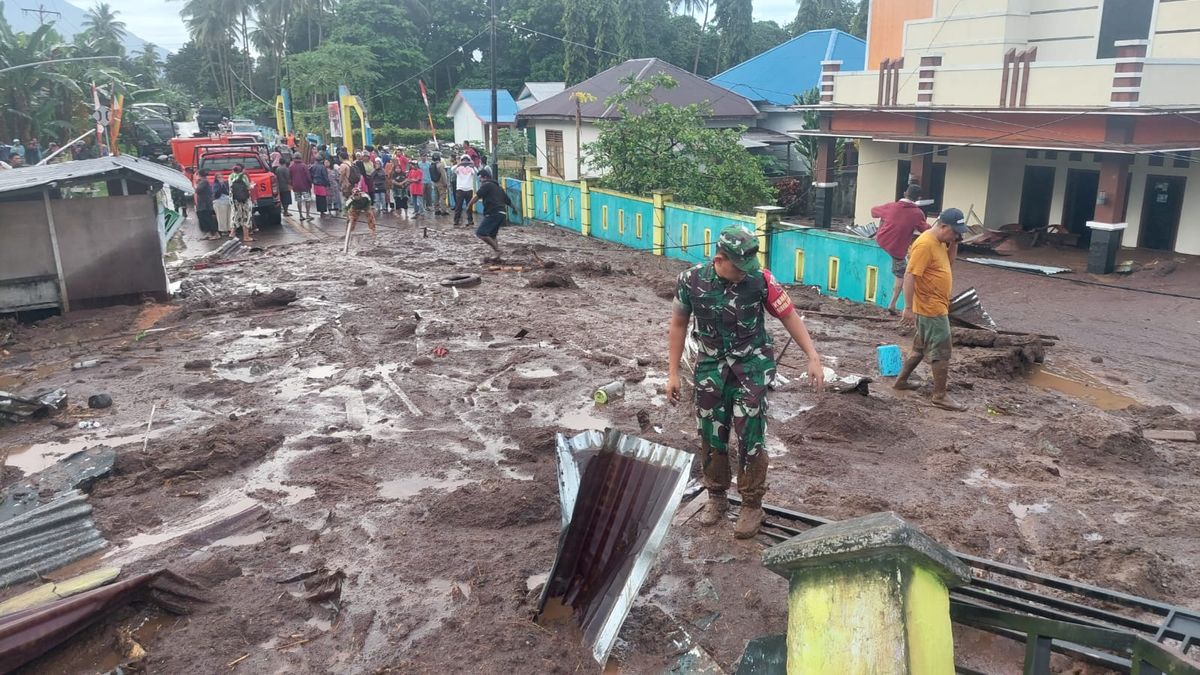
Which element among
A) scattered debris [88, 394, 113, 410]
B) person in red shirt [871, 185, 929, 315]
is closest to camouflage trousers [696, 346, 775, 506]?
scattered debris [88, 394, 113, 410]

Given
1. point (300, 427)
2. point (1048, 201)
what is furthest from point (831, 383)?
point (1048, 201)

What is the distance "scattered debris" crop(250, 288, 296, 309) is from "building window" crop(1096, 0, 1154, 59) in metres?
16.4

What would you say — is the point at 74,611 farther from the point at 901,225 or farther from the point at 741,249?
the point at 901,225

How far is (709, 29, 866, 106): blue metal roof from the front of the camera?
3366cm

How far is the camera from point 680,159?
17469 mm

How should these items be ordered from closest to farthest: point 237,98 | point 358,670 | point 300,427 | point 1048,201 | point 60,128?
point 358,670 < point 300,427 < point 1048,201 < point 60,128 < point 237,98

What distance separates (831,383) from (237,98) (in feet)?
223

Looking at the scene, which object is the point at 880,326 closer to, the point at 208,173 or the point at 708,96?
the point at 208,173

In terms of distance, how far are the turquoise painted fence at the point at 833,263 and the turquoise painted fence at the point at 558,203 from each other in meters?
6.85

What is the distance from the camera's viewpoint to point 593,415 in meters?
7.18

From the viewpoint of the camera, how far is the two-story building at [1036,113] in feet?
48.3

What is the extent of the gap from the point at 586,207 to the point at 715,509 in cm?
1412

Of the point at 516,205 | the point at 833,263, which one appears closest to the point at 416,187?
the point at 516,205

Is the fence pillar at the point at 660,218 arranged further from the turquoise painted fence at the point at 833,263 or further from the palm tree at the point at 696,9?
the palm tree at the point at 696,9
